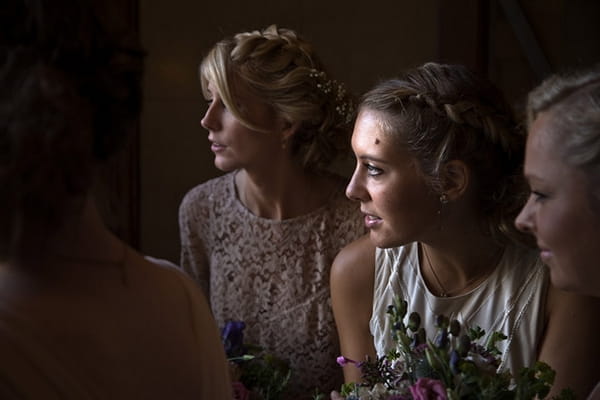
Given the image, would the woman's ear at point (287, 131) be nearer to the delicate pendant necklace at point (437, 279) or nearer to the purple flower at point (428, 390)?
the delicate pendant necklace at point (437, 279)

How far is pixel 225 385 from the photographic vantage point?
Answer: 1019 millimetres

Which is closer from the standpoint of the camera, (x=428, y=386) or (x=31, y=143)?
(x=31, y=143)

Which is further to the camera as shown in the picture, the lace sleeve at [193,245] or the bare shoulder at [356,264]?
the lace sleeve at [193,245]

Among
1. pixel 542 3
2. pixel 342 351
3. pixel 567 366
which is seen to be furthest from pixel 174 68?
pixel 567 366

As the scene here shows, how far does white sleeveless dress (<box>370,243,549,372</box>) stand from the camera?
184 cm

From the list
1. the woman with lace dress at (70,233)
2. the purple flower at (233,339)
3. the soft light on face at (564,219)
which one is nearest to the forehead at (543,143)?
the soft light on face at (564,219)

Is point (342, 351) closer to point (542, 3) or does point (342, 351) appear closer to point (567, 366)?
point (567, 366)

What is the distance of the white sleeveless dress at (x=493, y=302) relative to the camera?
72.4 inches

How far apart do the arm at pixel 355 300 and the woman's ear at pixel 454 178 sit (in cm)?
27

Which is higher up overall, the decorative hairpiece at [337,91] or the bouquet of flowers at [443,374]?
the decorative hairpiece at [337,91]

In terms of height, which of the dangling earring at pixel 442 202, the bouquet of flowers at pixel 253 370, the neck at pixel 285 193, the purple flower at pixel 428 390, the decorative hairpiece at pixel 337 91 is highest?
the decorative hairpiece at pixel 337 91

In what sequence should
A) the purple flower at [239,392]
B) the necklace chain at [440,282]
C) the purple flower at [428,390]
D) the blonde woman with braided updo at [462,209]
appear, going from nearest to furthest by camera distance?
1. the purple flower at [428,390]
2. the purple flower at [239,392]
3. the blonde woman with braided updo at [462,209]
4. the necklace chain at [440,282]

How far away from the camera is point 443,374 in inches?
52.6

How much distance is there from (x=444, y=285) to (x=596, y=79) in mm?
725
